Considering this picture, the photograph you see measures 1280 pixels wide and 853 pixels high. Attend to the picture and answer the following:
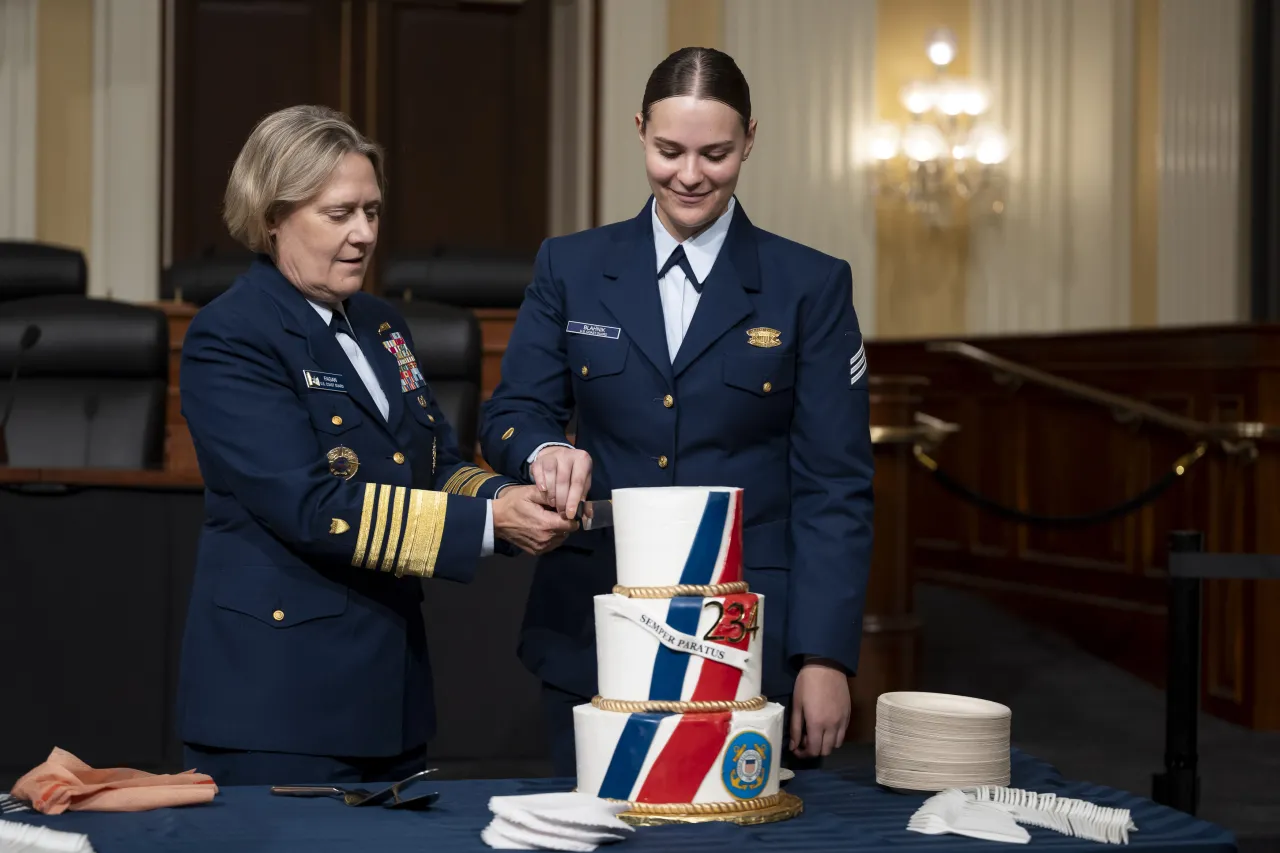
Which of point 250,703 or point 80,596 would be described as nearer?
point 250,703

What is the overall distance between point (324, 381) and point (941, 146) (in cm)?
675

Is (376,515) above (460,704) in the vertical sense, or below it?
above

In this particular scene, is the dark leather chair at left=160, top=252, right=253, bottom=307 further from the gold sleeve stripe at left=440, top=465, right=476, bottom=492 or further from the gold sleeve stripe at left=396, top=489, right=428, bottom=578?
the gold sleeve stripe at left=396, top=489, right=428, bottom=578

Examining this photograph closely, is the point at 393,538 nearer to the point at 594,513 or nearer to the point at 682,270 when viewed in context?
the point at 594,513

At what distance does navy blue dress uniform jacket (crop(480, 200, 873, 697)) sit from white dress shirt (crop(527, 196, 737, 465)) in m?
0.01

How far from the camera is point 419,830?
1370 millimetres

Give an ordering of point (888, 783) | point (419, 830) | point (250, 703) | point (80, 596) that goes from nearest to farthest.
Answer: point (419, 830) < point (888, 783) < point (250, 703) < point (80, 596)

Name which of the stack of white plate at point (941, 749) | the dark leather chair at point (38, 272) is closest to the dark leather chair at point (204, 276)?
the dark leather chair at point (38, 272)

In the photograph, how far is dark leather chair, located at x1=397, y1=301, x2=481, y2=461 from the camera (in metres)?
4.50

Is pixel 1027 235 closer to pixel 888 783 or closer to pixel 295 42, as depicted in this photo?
pixel 295 42

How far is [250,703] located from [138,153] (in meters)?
6.98

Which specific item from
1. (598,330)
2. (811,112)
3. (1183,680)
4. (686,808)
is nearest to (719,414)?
(598,330)

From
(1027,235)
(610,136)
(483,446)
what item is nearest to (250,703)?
(483,446)

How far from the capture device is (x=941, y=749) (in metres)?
1.57
